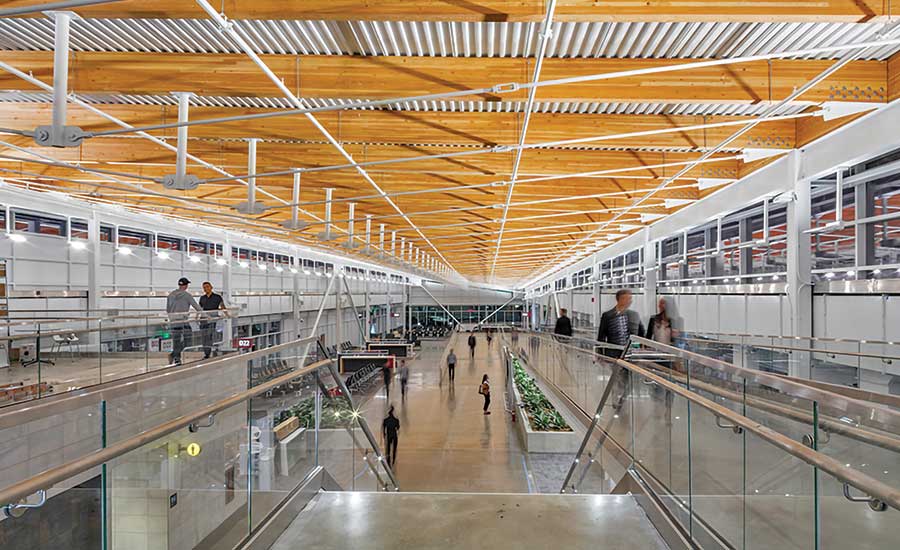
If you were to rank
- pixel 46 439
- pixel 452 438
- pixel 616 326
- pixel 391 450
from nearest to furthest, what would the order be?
1. pixel 46 439
2. pixel 616 326
3. pixel 391 450
4. pixel 452 438

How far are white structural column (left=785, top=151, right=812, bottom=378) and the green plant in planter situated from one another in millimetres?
5851

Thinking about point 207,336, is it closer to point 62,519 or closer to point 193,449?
point 193,449

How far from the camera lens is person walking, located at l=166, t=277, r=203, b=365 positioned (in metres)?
8.70

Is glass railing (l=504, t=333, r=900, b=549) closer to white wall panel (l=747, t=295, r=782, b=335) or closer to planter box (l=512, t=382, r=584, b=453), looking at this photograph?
white wall panel (l=747, t=295, r=782, b=335)

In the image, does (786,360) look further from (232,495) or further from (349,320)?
(349,320)

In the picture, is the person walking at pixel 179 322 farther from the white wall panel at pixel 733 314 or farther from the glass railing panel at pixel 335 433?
the white wall panel at pixel 733 314

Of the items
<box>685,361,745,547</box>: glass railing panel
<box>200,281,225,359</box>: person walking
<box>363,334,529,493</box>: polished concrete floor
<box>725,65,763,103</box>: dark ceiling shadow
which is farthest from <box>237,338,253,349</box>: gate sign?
<box>685,361,745,547</box>: glass railing panel

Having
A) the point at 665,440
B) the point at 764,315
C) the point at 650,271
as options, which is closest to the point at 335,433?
the point at 665,440

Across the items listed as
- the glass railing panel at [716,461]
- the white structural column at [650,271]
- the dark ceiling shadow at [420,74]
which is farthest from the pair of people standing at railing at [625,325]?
the white structural column at [650,271]

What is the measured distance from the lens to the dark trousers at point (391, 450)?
40.6 feet

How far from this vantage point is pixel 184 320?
351 inches

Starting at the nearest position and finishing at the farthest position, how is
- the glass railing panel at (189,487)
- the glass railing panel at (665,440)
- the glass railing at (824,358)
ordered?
the glass railing panel at (189,487) < the glass railing panel at (665,440) < the glass railing at (824,358)

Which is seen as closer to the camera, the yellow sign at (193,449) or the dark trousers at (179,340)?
the yellow sign at (193,449)

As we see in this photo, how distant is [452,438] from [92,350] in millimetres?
9947
